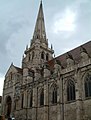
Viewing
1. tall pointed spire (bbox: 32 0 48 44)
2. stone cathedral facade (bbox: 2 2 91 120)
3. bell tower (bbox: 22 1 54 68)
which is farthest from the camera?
tall pointed spire (bbox: 32 0 48 44)

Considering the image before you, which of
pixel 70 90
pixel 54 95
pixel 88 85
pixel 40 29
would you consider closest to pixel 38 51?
pixel 40 29

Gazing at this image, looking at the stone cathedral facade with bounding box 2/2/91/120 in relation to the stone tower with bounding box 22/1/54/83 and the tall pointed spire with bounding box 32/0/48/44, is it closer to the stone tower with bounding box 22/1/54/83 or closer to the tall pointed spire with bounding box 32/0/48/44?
the stone tower with bounding box 22/1/54/83

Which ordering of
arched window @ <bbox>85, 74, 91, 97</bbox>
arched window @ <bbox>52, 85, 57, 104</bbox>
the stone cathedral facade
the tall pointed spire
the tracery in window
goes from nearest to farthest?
arched window @ <bbox>85, 74, 91, 97</bbox> → the stone cathedral facade → the tracery in window → arched window @ <bbox>52, 85, 57, 104</bbox> → the tall pointed spire

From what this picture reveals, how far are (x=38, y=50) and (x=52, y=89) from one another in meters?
15.0

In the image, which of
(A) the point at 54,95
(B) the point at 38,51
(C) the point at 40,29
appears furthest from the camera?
(C) the point at 40,29

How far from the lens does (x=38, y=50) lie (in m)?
39.8

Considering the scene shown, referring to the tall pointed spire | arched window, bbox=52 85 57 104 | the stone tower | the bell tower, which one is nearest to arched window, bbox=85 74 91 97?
arched window, bbox=52 85 57 104

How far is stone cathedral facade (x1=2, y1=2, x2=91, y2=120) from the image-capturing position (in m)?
22.2

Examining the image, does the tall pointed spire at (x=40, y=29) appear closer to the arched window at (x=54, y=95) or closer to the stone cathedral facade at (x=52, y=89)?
the stone cathedral facade at (x=52, y=89)

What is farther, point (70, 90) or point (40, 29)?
point (40, 29)

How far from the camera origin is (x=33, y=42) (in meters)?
42.2

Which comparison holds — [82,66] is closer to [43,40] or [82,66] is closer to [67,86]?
[67,86]

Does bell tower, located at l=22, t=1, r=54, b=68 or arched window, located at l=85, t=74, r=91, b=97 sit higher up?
bell tower, located at l=22, t=1, r=54, b=68

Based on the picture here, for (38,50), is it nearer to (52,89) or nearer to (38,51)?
(38,51)
